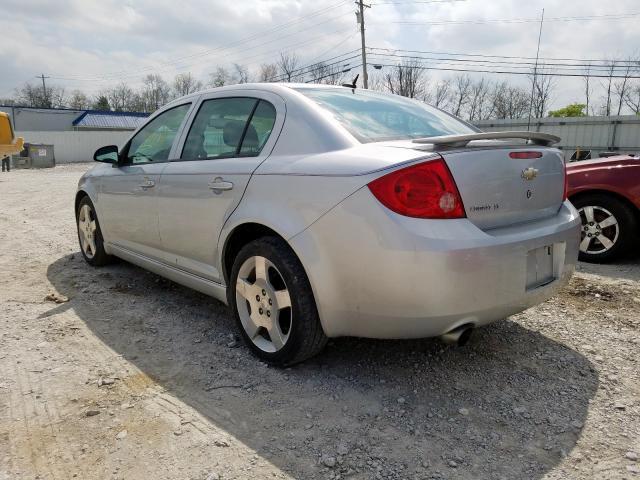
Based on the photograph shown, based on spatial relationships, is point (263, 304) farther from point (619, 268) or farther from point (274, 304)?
point (619, 268)

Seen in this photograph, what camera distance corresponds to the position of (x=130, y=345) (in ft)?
10.6

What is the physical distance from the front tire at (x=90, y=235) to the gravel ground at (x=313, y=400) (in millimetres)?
1020

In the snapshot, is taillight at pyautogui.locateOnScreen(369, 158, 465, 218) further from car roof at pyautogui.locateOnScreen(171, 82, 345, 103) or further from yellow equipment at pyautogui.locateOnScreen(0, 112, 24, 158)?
yellow equipment at pyautogui.locateOnScreen(0, 112, 24, 158)

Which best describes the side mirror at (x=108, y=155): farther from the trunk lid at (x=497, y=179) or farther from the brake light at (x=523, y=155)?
the brake light at (x=523, y=155)

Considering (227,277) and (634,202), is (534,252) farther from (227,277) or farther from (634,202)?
(634,202)

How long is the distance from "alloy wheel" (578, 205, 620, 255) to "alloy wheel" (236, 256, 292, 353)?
3799 millimetres

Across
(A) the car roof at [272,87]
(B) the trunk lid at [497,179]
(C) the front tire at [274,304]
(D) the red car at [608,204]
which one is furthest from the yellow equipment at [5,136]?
(D) the red car at [608,204]

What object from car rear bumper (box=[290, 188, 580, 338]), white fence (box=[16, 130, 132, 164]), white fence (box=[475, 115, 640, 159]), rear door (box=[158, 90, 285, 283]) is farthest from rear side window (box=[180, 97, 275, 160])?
white fence (box=[16, 130, 132, 164])

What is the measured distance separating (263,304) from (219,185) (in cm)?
77

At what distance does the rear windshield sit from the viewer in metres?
2.75

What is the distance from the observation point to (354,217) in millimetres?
2289

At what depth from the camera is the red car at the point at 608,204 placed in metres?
4.95

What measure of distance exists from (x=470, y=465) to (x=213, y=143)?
2407mm

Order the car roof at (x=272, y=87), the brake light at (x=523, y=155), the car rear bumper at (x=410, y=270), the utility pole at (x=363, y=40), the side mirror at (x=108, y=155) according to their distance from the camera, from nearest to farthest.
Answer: the car rear bumper at (x=410, y=270)
the brake light at (x=523, y=155)
the car roof at (x=272, y=87)
the side mirror at (x=108, y=155)
the utility pole at (x=363, y=40)
